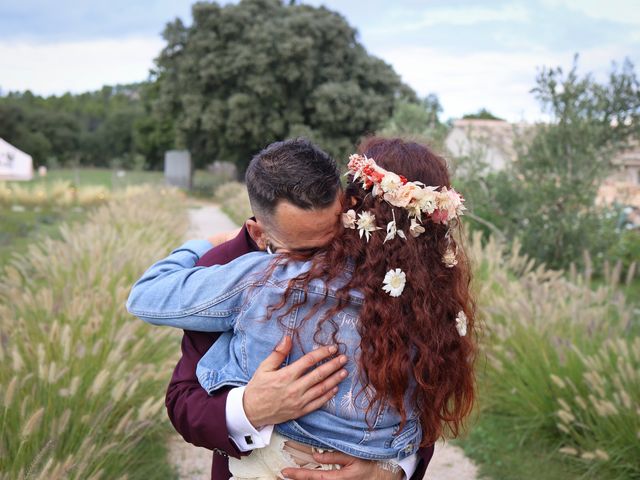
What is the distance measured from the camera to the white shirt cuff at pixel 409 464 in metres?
1.95

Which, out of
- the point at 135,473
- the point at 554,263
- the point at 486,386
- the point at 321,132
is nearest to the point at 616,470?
the point at 486,386

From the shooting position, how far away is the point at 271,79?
94.2 feet

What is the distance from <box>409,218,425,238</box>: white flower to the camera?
1.72 metres

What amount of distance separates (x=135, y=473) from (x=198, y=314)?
227 centimetres

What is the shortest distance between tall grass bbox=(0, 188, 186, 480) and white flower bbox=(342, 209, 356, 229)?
1.22 metres

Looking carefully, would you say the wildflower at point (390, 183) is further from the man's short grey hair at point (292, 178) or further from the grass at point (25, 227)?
the grass at point (25, 227)

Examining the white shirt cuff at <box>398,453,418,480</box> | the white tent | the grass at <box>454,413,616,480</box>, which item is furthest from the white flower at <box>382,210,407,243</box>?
the white tent

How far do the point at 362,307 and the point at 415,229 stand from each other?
0.81 feet

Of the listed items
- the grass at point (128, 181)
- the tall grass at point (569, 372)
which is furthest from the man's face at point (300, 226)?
the grass at point (128, 181)

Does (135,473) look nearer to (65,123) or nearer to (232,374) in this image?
(232,374)

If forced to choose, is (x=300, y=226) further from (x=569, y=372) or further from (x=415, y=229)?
(x=569, y=372)

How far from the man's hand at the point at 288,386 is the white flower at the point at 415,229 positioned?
0.37m

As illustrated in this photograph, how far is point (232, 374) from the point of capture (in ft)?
5.85

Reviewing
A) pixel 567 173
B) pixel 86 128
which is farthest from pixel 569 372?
pixel 86 128
